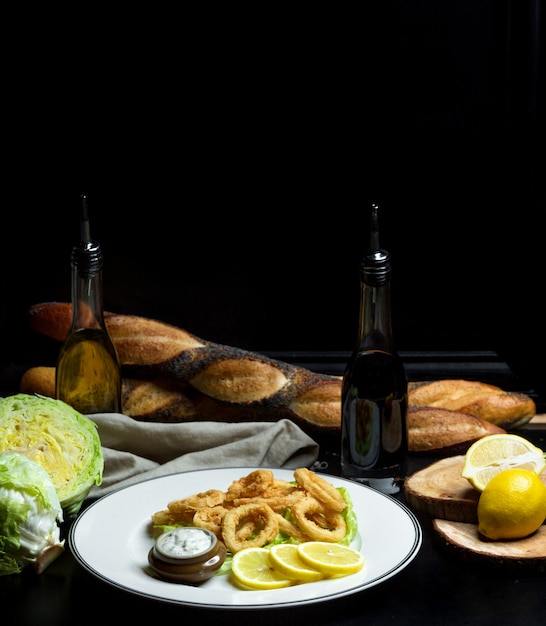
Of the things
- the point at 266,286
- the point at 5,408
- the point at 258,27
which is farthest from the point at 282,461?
the point at 258,27

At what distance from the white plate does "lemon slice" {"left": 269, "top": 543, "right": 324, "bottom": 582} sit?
0.4 inches

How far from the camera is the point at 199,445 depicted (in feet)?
5.76

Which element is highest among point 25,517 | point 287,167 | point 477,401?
point 287,167

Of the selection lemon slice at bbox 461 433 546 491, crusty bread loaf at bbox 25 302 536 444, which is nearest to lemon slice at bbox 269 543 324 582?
lemon slice at bbox 461 433 546 491

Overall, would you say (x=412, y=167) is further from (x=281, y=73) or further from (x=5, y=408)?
(x=5, y=408)

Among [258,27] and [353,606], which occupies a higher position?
[258,27]

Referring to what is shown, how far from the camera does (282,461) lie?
174 centimetres

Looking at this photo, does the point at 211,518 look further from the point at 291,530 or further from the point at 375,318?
the point at 375,318

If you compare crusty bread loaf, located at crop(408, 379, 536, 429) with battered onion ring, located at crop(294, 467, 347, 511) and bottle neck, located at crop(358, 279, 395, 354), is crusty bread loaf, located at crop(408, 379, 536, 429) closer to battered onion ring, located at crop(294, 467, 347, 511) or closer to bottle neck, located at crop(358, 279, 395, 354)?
bottle neck, located at crop(358, 279, 395, 354)

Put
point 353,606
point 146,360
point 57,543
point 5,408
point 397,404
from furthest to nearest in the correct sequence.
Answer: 1. point 146,360
2. point 397,404
3. point 5,408
4. point 57,543
5. point 353,606

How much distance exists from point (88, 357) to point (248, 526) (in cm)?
56

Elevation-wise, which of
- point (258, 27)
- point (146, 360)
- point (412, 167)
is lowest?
point (146, 360)

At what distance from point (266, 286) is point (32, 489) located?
1076 mm

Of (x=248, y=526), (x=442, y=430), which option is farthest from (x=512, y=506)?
(x=442, y=430)
